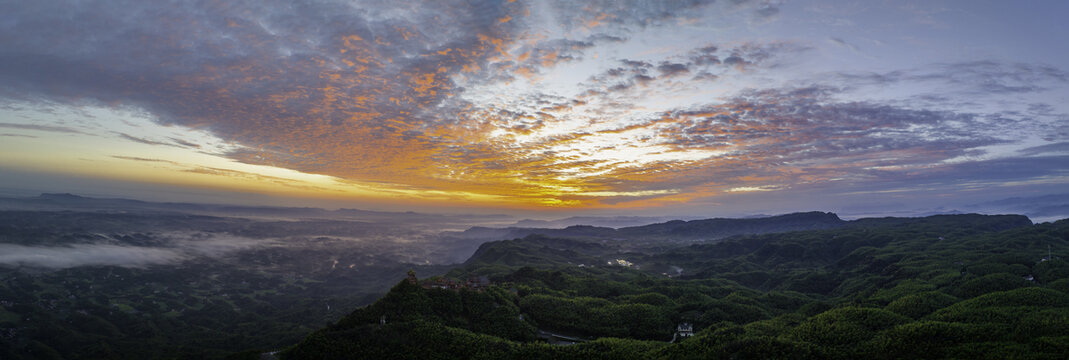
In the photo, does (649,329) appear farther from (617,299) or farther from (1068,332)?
(1068,332)

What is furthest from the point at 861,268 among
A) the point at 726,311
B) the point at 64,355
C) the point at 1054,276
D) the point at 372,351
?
the point at 64,355

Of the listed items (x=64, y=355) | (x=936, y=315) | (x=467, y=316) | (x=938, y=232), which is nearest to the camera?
(x=936, y=315)

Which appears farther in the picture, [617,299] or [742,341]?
[617,299]

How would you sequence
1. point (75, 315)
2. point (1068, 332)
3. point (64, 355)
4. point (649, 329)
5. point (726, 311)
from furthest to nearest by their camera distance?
point (75, 315) → point (64, 355) → point (726, 311) → point (649, 329) → point (1068, 332)

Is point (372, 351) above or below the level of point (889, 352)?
below

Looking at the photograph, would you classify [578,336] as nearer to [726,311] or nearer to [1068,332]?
[726,311]

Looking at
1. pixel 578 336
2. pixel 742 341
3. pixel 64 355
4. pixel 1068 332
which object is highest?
pixel 1068 332

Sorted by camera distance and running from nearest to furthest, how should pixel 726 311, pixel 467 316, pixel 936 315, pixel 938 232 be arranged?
pixel 936 315 < pixel 467 316 < pixel 726 311 < pixel 938 232

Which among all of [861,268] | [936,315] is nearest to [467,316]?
[936,315]

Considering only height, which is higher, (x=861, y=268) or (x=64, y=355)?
(x=861, y=268)
